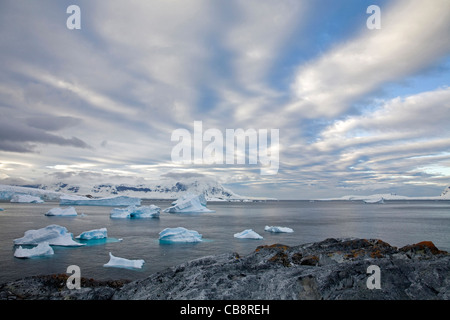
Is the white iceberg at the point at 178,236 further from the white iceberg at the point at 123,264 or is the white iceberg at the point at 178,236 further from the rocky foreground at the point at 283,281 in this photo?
the rocky foreground at the point at 283,281

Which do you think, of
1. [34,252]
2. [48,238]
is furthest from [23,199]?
[34,252]

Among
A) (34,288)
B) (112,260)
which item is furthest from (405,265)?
(112,260)

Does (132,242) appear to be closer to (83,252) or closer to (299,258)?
(83,252)

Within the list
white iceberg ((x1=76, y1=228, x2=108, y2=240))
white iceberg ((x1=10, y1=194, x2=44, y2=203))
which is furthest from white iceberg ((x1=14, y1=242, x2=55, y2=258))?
white iceberg ((x1=10, y1=194, x2=44, y2=203))

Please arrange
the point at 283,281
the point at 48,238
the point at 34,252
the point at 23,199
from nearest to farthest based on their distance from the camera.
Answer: the point at 283,281 < the point at 34,252 < the point at 48,238 < the point at 23,199

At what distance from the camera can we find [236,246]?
79.2 feet

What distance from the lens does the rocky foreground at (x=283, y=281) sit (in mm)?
5727

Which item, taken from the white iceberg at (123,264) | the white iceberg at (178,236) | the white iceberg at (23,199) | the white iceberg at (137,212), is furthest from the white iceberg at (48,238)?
the white iceberg at (23,199)

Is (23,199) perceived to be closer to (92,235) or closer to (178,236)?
(92,235)

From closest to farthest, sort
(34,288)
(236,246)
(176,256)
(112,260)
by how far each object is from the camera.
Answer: (34,288), (112,260), (176,256), (236,246)

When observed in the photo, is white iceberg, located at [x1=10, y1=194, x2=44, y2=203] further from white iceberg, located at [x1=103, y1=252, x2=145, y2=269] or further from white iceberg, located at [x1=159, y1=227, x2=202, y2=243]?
white iceberg, located at [x1=103, y1=252, x2=145, y2=269]

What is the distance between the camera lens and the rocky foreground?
18.8ft

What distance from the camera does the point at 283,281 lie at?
20.6 feet
